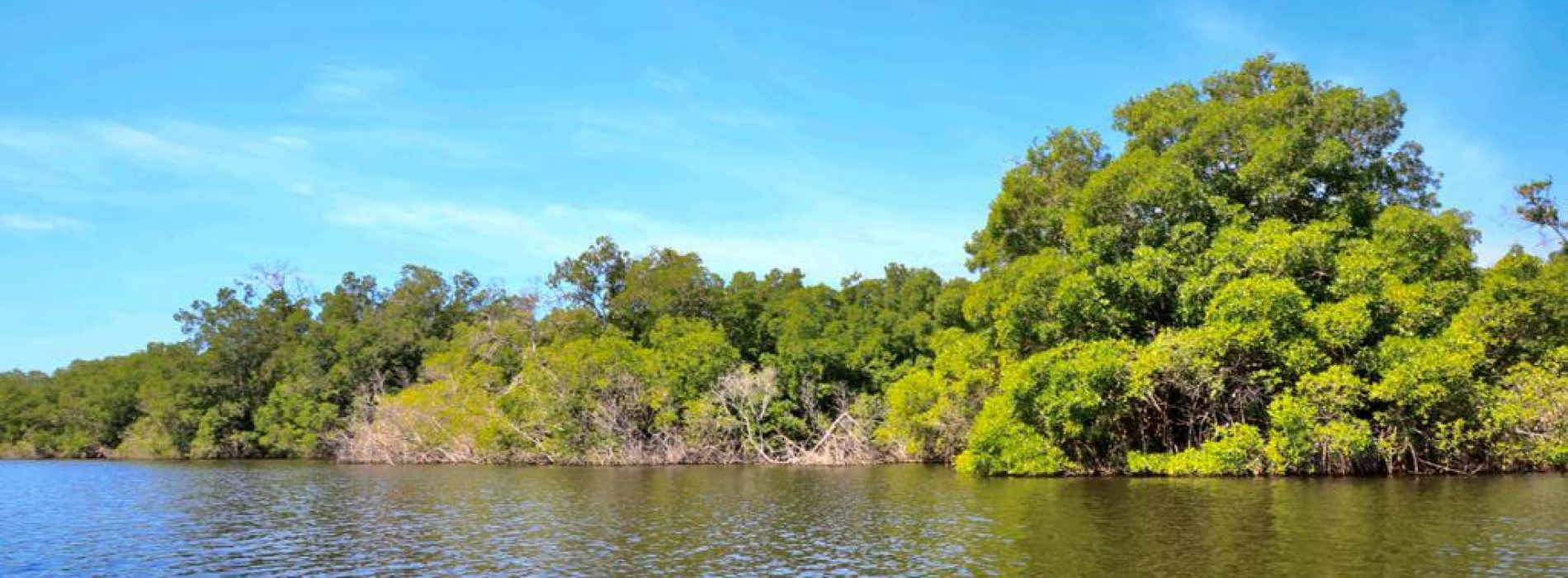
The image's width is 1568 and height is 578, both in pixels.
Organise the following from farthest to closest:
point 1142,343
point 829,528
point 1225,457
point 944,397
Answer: point 944,397, point 1142,343, point 1225,457, point 829,528

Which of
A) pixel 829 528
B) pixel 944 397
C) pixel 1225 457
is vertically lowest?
pixel 829 528

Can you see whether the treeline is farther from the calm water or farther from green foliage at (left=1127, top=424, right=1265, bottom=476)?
the calm water

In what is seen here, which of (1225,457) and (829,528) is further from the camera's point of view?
(1225,457)

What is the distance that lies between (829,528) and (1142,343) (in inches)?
811

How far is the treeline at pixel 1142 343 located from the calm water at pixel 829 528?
111 inches

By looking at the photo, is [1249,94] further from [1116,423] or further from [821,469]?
[821,469]

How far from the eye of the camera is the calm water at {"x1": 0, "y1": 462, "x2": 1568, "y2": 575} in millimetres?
18656

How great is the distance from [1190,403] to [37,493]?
1901 inches

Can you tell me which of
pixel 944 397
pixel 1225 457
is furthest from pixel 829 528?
pixel 944 397

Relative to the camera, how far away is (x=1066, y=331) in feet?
133

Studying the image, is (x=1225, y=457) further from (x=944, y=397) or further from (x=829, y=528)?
(x=829, y=528)

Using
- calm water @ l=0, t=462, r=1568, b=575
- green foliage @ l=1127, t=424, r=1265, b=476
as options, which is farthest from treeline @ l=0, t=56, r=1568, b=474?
calm water @ l=0, t=462, r=1568, b=575

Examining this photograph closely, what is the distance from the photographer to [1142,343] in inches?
1581

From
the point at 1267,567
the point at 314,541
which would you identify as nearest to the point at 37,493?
the point at 314,541
